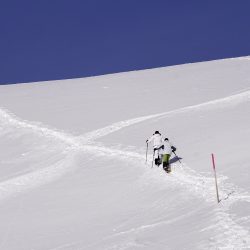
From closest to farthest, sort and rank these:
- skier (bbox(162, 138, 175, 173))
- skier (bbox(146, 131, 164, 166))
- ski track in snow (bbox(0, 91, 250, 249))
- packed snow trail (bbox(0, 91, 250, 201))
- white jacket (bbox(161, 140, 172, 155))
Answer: ski track in snow (bbox(0, 91, 250, 249)), packed snow trail (bbox(0, 91, 250, 201)), skier (bbox(162, 138, 175, 173)), white jacket (bbox(161, 140, 172, 155)), skier (bbox(146, 131, 164, 166))

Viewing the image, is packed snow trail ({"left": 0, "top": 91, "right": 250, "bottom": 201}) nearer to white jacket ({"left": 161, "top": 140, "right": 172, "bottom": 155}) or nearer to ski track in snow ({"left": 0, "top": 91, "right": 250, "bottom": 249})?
ski track in snow ({"left": 0, "top": 91, "right": 250, "bottom": 249})

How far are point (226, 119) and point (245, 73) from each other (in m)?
12.1

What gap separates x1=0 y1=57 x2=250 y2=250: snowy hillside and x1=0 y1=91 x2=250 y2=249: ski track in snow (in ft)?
0.12

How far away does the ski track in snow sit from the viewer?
1031 cm

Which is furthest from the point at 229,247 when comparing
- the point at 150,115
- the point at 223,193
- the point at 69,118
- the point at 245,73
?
the point at 245,73

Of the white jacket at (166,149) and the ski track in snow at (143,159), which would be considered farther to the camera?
the white jacket at (166,149)

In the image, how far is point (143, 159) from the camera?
1856 cm

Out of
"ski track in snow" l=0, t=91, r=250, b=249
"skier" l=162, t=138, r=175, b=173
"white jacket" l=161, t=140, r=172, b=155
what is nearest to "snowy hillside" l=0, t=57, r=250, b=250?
"ski track in snow" l=0, t=91, r=250, b=249

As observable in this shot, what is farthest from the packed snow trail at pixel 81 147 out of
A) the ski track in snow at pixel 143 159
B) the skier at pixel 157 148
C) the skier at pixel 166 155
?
the skier at pixel 157 148

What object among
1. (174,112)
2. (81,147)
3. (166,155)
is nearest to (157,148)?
(166,155)

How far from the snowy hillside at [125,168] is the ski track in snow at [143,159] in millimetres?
36

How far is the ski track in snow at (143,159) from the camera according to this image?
406 inches

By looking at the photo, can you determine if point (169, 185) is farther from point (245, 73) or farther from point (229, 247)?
point (245, 73)

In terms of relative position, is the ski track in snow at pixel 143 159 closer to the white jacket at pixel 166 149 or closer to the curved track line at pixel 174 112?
the curved track line at pixel 174 112
